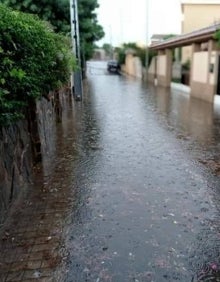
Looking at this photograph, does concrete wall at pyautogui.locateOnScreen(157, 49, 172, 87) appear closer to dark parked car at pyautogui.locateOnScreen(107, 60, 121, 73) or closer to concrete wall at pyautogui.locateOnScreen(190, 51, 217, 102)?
concrete wall at pyautogui.locateOnScreen(190, 51, 217, 102)

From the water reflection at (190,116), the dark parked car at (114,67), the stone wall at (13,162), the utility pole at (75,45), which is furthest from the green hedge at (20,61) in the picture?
the dark parked car at (114,67)

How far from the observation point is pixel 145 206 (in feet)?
16.0

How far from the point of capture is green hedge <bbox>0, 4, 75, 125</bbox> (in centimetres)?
414

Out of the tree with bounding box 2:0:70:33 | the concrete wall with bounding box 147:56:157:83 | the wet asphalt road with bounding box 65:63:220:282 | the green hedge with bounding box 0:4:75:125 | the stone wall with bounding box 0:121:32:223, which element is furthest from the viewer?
the concrete wall with bounding box 147:56:157:83

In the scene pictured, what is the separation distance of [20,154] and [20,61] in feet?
4.94

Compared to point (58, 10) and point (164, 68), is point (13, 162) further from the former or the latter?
point (164, 68)

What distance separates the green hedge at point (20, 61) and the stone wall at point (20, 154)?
1.59 feet

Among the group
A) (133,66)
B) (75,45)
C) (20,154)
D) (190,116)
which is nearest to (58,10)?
(75,45)

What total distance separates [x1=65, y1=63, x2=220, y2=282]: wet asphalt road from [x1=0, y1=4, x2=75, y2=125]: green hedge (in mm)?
1657

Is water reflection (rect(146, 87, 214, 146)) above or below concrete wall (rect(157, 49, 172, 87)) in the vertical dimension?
below

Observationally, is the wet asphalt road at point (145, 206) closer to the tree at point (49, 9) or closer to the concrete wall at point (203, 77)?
the concrete wall at point (203, 77)

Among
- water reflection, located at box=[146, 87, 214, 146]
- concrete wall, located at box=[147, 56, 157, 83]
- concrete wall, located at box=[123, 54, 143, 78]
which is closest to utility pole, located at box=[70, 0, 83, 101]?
water reflection, located at box=[146, 87, 214, 146]

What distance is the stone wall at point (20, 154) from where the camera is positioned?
15.1 feet

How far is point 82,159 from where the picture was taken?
716 centimetres
